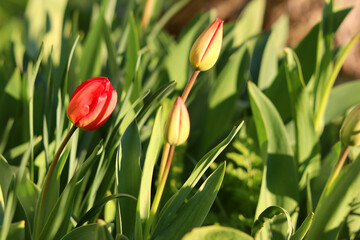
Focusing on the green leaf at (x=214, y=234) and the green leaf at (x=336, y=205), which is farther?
the green leaf at (x=336, y=205)

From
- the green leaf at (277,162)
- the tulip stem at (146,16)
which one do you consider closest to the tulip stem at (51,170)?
the green leaf at (277,162)

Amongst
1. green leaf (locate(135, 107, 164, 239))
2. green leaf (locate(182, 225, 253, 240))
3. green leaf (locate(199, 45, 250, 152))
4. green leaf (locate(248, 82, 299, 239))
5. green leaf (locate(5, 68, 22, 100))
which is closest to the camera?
green leaf (locate(182, 225, 253, 240))

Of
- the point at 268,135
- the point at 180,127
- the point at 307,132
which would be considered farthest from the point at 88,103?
the point at 307,132

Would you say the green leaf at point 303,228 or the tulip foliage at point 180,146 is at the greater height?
the tulip foliage at point 180,146

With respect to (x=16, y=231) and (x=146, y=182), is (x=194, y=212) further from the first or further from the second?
(x=16, y=231)

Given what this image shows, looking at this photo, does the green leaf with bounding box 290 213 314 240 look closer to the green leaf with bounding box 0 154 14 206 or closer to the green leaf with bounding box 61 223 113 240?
the green leaf with bounding box 61 223 113 240

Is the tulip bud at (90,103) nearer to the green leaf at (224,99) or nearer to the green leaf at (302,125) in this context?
the green leaf at (302,125)

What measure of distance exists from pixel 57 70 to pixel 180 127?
0.47m

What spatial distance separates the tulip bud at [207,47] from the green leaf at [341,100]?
0.56 metres

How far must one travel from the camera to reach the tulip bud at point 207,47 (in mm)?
610

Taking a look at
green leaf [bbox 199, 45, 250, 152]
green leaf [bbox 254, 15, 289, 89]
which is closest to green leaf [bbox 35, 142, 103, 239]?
green leaf [bbox 199, 45, 250, 152]

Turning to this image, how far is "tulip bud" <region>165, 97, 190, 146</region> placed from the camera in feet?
1.88

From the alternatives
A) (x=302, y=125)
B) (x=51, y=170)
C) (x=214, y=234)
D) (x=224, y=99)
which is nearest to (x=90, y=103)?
(x=51, y=170)

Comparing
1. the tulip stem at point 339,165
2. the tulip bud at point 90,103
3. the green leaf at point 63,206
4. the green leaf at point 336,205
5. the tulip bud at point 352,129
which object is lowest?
the green leaf at point 336,205
